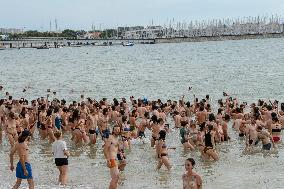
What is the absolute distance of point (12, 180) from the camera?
1348cm

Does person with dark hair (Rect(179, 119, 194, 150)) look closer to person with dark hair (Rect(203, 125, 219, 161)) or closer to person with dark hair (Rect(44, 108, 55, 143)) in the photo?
person with dark hair (Rect(203, 125, 219, 161))

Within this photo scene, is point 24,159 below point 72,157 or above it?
above

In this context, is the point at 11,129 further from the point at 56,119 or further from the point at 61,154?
the point at 61,154

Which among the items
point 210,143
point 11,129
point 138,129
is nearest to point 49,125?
point 11,129

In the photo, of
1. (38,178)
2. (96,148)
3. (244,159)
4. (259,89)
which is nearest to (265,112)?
(244,159)

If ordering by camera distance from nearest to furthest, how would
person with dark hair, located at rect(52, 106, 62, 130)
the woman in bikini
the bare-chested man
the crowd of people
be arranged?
the bare-chested man
the crowd of people
the woman in bikini
person with dark hair, located at rect(52, 106, 62, 130)

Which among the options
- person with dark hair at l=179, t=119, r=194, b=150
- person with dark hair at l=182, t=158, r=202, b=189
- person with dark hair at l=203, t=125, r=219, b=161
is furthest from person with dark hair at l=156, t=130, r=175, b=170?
person with dark hair at l=182, t=158, r=202, b=189

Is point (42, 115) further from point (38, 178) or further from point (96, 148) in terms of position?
point (38, 178)

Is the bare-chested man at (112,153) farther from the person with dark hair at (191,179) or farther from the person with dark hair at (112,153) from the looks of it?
the person with dark hair at (191,179)

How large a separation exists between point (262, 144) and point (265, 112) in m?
3.22

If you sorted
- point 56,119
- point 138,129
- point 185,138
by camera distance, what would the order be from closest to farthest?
point 185,138, point 138,129, point 56,119

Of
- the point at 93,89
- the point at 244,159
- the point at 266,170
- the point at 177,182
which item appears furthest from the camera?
the point at 93,89

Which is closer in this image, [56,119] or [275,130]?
[275,130]

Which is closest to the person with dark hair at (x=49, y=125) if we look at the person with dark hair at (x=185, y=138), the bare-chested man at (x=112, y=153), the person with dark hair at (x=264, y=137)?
the person with dark hair at (x=185, y=138)
